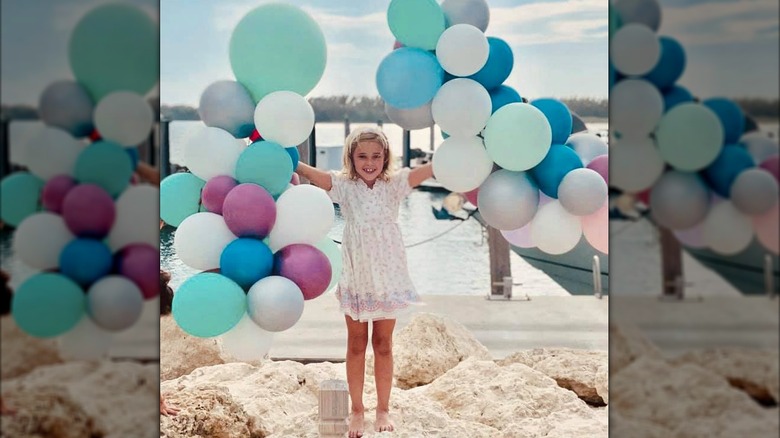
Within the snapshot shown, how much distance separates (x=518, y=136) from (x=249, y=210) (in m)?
0.84

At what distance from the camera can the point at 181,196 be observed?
2.91m

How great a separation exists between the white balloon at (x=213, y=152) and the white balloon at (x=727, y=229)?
161 centimetres

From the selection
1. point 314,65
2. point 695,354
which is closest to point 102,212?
point 695,354

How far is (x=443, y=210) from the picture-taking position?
13.1 feet

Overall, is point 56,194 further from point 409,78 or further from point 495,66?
point 495,66

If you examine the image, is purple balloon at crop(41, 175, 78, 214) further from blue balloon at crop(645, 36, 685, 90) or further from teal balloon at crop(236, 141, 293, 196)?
teal balloon at crop(236, 141, 293, 196)

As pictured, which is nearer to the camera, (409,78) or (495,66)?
(409,78)

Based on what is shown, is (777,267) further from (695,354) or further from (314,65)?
(314,65)

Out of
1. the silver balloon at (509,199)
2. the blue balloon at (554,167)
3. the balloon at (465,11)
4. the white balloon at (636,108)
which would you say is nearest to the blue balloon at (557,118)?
the blue balloon at (554,167)

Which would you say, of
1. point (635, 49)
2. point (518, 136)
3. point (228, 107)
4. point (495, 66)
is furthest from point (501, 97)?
point (635, 49)

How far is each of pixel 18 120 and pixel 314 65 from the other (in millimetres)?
1379

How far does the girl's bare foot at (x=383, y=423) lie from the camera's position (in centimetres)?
295

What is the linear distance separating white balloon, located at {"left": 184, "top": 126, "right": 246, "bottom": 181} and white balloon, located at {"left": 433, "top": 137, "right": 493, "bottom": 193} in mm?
632

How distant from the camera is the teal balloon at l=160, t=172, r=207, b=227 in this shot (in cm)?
291
